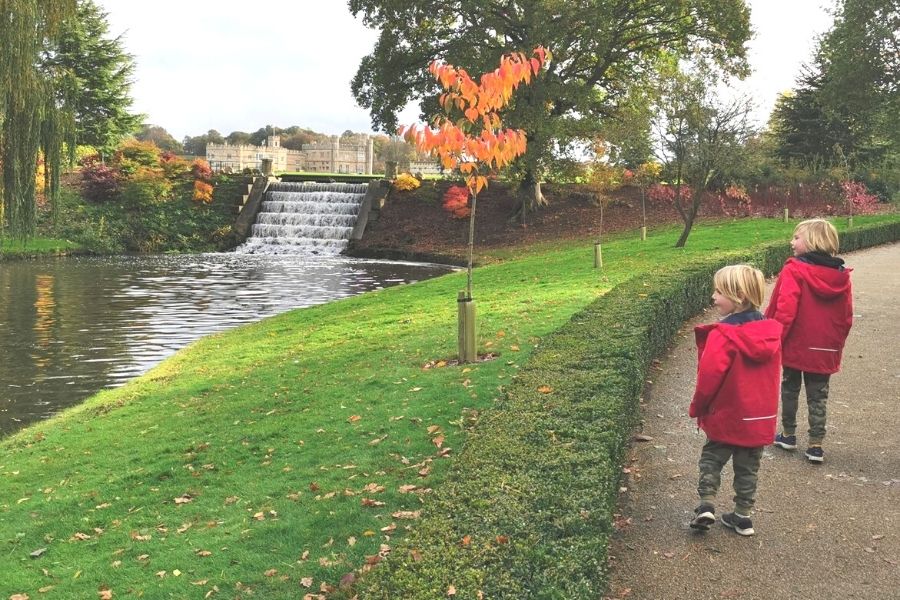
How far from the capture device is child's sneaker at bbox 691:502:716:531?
457cm

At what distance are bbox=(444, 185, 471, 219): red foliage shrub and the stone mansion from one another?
8261 centimetres

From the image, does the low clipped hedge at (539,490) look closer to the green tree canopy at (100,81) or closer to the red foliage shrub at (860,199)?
the red foliage shrub at (860,199)

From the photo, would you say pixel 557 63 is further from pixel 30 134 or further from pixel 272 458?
pixel 272 458

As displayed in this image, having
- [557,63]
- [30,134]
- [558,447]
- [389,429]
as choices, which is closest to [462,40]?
[557,63]

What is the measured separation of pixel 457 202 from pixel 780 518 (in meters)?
32.1

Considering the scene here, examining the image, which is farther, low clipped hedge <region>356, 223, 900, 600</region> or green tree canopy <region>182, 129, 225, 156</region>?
green tree canopy <region>182, 129, 225, 156</region>

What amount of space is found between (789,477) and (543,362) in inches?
96.8

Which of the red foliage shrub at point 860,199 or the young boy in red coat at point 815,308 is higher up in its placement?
the red foliage shrub at point 860,199

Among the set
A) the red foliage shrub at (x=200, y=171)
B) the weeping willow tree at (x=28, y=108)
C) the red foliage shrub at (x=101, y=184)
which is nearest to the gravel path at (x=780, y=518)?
the weeping willow tree at (x=28, y=108)

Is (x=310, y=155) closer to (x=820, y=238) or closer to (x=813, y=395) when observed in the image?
(x=820, y=238)

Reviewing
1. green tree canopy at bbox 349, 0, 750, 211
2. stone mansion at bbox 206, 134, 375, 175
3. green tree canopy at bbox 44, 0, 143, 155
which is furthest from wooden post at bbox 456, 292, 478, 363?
stone mansion at bbox 206, 134, 375, 175

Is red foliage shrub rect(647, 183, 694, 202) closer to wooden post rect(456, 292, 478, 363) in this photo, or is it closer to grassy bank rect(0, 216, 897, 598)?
grassy bank rect(0, 216, 897, 598)

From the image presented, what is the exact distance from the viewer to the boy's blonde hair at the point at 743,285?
445cm

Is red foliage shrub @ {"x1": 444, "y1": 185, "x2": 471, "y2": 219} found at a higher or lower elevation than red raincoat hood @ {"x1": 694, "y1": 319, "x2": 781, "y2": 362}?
higher
